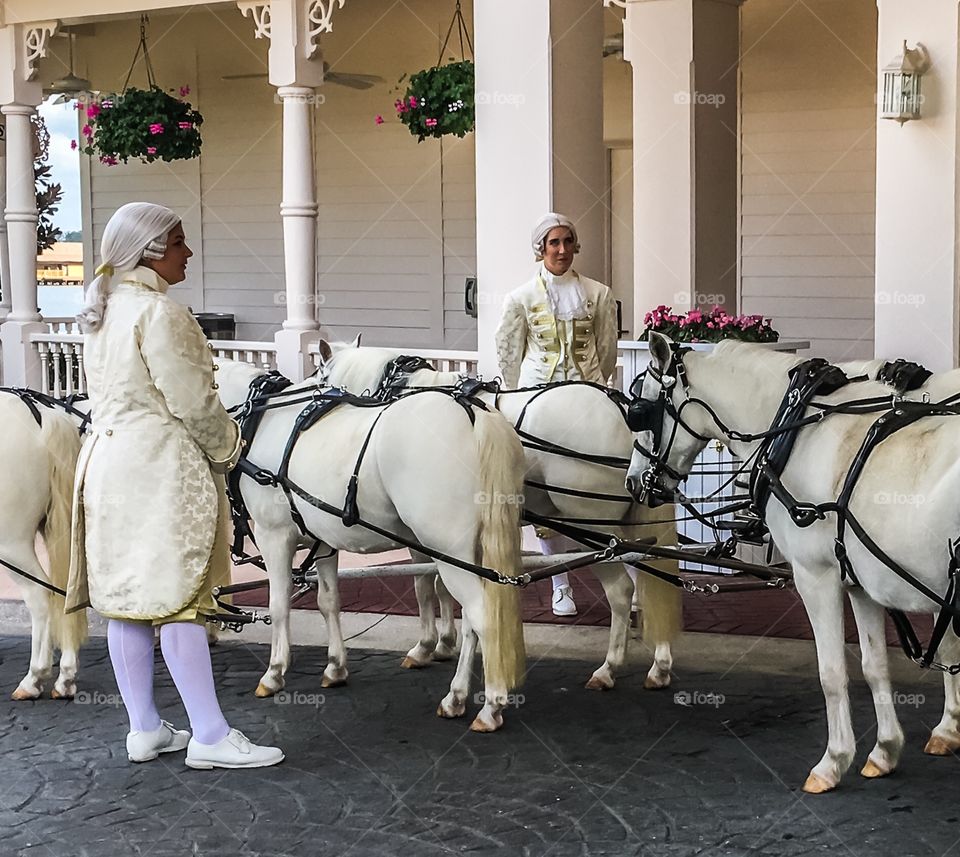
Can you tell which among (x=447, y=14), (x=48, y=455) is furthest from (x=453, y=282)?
(x=48, y=455)

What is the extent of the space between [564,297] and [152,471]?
2.60 meters

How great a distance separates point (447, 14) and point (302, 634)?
894 cm

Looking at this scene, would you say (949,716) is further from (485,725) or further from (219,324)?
(219,324)

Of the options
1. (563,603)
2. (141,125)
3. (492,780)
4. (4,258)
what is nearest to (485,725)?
(492,780)

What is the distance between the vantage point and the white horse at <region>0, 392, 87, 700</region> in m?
6.80

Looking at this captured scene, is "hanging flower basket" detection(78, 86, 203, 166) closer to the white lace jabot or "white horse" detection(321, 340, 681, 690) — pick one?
the white lace jabot

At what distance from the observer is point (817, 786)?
16.9 feet

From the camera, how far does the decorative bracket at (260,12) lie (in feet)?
40.1

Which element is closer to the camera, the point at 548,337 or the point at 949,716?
the point at 949,716

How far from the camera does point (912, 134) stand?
8.12 metres

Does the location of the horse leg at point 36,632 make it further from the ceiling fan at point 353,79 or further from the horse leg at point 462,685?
the ceiling fan at point 353,79

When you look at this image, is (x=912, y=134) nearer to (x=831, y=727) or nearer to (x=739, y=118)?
(x=831, y=727)

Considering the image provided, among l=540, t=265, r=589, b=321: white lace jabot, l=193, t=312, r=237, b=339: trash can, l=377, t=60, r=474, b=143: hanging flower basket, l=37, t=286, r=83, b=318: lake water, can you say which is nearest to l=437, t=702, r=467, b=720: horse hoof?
l=540, t=265, r=589, b=321: white lace jabot

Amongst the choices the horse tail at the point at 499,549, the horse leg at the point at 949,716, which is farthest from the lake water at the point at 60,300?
the horse leg at the point at 949,716
